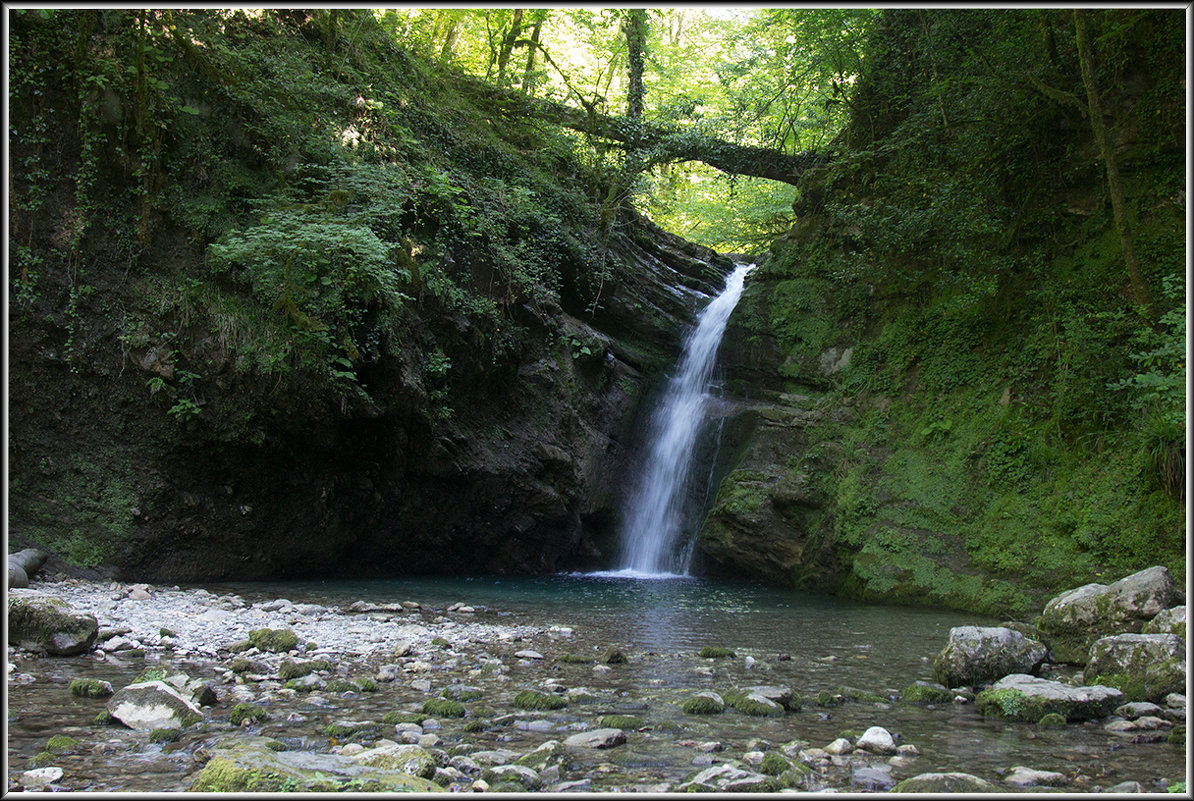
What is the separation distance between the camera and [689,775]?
3.34 meters

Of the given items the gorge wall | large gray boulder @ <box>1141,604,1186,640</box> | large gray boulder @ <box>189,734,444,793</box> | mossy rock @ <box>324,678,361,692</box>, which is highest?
the gorge wall

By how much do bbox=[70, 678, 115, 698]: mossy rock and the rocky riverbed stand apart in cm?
2

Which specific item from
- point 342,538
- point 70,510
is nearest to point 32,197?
point 70,510

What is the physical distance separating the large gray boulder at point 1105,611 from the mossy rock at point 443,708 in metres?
4.96

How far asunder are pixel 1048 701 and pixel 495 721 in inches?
131

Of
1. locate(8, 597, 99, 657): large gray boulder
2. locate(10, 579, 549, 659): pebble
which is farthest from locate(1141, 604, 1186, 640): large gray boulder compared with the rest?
locate(8, 597, 99, 657): large gray boulder

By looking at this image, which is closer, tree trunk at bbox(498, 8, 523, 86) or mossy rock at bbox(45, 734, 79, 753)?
mossy rock at bbox(45, 734, 79, 753)

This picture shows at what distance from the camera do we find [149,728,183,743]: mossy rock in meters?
3.53

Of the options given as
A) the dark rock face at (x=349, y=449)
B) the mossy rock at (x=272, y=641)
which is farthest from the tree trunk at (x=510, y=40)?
the mossy rock at (x=272, y=641)

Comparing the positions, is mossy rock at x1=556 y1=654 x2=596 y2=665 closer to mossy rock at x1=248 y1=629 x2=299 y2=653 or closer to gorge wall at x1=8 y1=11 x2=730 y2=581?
mossy rock at x1=248 y1=629 x2=299 y2=653

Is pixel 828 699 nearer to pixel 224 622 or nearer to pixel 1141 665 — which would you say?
pixel 1141 665

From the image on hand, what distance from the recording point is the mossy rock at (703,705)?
173 inches

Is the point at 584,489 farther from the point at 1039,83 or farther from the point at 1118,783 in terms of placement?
the point at 1118,783

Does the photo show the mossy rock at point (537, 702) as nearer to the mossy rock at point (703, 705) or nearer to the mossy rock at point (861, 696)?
the mossy rock at point (703, 705)
